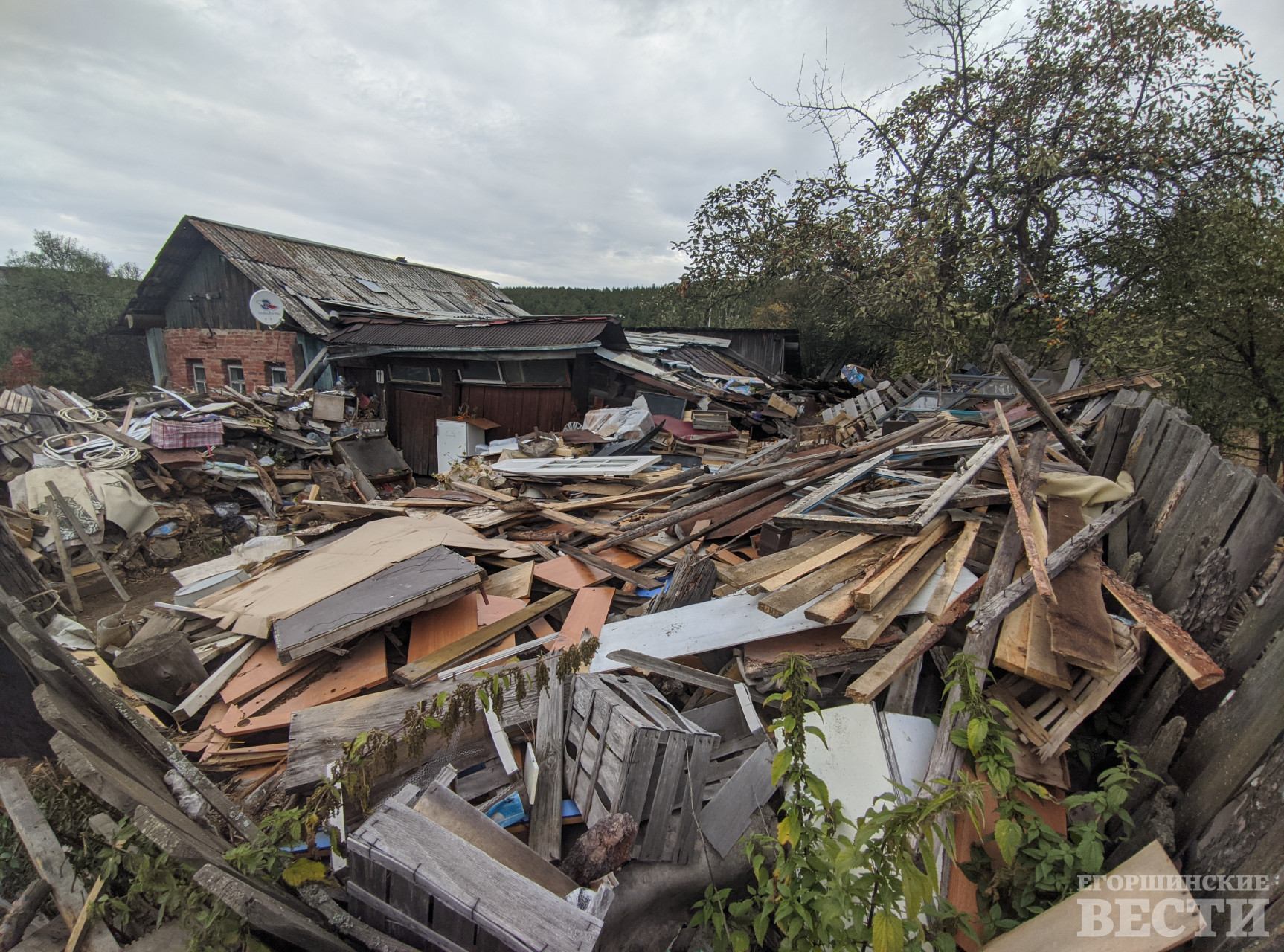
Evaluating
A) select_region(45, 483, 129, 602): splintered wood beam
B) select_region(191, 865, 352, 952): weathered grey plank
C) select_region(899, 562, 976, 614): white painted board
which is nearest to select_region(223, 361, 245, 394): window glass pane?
select_region(45, 483, 129, 602): splintered wood beam

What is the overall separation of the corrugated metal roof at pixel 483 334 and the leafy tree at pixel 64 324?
1447 centimetres

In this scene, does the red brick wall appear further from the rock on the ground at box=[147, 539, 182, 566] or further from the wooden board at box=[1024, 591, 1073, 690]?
the wooden board at box=[1024, 591, 1073, 690]

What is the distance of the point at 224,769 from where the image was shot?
3121mm

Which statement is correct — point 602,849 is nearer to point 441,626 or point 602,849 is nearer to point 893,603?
point 893,603

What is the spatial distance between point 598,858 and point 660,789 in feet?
1.21

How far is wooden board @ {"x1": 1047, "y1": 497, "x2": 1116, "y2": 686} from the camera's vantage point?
97.0 inches

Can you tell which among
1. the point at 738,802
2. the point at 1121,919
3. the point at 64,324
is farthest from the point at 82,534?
the point at 64,324

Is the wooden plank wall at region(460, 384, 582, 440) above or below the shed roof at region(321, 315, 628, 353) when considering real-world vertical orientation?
below

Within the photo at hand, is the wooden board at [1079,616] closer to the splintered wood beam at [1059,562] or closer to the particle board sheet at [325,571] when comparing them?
the splintered wood beam at [1059,562]

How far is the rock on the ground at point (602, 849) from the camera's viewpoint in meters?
2.11

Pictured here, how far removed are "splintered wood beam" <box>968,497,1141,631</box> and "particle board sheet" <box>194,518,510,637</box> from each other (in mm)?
3771

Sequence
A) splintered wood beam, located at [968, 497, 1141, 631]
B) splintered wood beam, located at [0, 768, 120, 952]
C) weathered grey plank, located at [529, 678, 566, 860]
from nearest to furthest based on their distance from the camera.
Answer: splintered wood beam, located at [0, 768, 120, 952]
weathered grey plank, located at [529, 678, 566, 860]
splintered wood beam, located at [968, 497, 1141, 631]

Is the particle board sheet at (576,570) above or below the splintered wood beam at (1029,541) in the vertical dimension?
below

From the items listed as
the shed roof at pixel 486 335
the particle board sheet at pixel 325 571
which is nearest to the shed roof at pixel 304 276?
the shed roof at pixel 486 335
